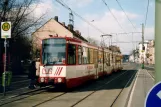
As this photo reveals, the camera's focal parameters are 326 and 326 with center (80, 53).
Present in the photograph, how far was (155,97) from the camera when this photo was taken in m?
3.40

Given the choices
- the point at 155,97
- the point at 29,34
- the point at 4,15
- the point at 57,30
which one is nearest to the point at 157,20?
the point at 155,97

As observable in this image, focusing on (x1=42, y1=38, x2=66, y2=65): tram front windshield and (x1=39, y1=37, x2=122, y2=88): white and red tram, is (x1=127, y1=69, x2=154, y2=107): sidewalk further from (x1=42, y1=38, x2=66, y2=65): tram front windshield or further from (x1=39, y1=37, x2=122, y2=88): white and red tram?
(x1=42, y1=38, x2=66, y2=65): tram front windshield

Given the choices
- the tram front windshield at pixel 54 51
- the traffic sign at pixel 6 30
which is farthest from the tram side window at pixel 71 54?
the traffic sign at pixel 6 30

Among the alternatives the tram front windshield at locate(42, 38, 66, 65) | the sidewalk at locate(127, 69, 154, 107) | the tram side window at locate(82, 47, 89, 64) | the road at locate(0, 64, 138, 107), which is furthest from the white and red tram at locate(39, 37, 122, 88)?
the sidewalk at locate(127, 69, 154, 107)

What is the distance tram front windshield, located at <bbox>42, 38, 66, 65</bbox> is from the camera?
57.6 ft

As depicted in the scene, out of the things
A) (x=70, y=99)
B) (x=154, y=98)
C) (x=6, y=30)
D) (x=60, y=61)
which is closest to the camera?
(x=154, y=98)

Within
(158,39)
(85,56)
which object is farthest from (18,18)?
(158,39)

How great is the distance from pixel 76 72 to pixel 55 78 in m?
1.88

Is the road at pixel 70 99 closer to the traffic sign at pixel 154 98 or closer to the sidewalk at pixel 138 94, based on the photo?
the sidewalk at pixel 138 94

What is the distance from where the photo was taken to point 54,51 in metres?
17.7

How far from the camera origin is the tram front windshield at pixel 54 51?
17.5 m

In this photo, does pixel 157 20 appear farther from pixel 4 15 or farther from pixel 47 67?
pixel 4 15

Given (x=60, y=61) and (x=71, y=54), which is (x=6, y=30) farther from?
(x=71, y=54)

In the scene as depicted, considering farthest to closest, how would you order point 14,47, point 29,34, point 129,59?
→ point 129,59
point 14,47
point 29,34
